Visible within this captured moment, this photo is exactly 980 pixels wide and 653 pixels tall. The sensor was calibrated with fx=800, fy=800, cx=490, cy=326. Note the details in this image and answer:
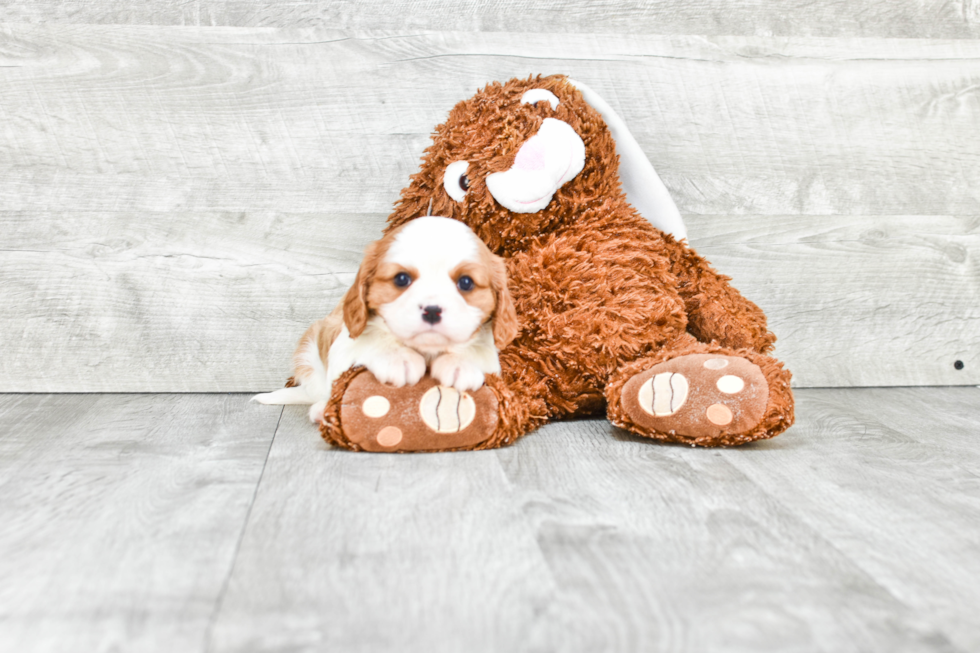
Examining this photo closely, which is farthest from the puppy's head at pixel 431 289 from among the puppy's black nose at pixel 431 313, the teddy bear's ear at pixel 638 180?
the teddy bear's ear at pixel 638 180

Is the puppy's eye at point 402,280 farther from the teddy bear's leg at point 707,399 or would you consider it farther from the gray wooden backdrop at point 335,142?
the gray wooden backdrop at point 335,142

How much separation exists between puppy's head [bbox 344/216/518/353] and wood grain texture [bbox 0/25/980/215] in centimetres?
44

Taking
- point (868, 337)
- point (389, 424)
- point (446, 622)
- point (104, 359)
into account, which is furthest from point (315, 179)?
point (868, 337)

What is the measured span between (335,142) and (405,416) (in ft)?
2.05

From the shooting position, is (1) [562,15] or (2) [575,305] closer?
(2) [575,305]

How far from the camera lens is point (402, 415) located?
100 cm

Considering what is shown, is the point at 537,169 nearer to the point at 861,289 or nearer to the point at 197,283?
the point at 197,283

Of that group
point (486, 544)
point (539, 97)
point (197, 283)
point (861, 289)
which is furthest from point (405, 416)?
point (861, 289)

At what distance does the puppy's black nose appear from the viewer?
3.16 feet

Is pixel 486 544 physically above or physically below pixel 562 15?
below

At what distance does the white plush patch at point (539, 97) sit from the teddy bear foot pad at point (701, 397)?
0.42 metres

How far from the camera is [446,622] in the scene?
23.1 inches

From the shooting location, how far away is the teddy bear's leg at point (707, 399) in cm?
103

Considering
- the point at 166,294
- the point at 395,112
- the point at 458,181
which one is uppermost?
the point at 395,112
